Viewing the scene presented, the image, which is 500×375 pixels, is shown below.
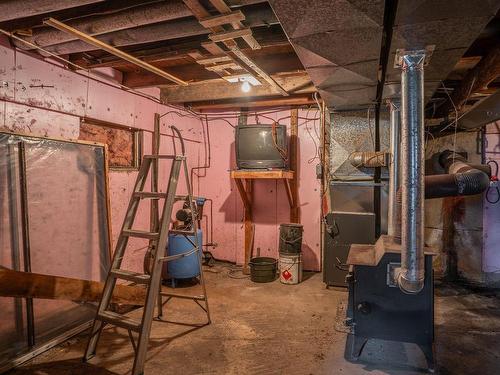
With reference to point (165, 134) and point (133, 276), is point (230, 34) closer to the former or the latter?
point (133, 276)

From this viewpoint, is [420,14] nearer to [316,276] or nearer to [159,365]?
[159,365]

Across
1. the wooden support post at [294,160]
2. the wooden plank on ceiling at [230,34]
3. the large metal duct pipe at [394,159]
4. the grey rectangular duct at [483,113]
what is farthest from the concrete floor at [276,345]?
the wooden plank on ceiling at [230,34]

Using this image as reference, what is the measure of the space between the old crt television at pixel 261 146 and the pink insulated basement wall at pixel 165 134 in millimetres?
567

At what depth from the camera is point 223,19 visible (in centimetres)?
210

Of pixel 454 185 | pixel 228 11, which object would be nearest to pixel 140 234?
pixel 228 11

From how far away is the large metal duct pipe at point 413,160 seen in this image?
6.93ft

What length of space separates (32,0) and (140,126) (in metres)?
2.20

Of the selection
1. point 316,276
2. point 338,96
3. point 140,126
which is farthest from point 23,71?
point 316,276

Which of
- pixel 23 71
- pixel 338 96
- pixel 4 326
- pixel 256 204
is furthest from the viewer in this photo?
pixel 256 204

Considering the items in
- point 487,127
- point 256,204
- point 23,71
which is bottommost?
point 256,204

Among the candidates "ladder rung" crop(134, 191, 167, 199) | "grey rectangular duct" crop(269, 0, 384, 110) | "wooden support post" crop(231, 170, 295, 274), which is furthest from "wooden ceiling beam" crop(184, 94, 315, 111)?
"ladder rung" crop(134, 191, 167, 199)

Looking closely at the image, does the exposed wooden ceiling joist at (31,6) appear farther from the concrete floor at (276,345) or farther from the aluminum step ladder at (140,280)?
the concrete floor at (276,345)

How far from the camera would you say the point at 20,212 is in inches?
Result: 100.0

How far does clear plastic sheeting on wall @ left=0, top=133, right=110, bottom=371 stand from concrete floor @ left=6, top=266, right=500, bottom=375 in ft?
0.77
